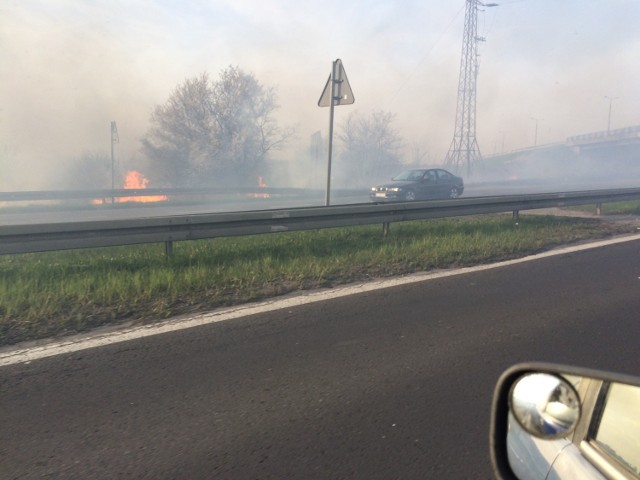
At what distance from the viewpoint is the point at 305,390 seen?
151 inches

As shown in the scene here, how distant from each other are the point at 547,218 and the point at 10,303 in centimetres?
1193

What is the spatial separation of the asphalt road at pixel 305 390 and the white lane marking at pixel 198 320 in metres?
0.16

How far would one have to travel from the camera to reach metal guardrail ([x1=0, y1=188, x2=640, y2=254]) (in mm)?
6840

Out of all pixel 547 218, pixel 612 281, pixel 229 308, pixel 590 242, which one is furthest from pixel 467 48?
pixel 229 308

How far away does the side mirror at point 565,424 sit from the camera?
150 centimetres

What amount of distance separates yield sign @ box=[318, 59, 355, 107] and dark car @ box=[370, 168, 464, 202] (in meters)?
10.5

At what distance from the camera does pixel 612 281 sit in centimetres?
714

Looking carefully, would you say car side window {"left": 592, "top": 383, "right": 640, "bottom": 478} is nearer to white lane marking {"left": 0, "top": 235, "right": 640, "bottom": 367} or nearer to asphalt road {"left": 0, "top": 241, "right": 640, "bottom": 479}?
asphalt road {"left": 0, "top": 241, "right": 640, "bottom": 479}

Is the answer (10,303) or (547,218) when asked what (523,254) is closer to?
(547,218)

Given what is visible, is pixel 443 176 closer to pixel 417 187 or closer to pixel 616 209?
pixel 417 187

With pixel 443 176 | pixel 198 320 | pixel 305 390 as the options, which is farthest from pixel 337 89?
pixel 443 176

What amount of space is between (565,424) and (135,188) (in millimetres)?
28439

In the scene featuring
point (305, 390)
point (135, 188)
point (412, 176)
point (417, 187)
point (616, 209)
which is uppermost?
point (412, 176)

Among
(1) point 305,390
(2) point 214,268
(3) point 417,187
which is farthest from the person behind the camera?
(3) point 417,187
